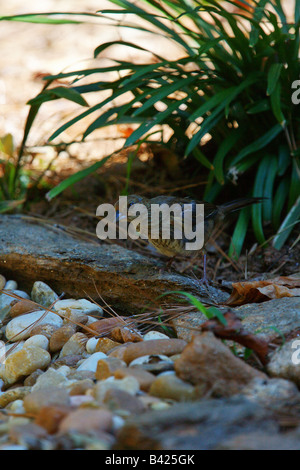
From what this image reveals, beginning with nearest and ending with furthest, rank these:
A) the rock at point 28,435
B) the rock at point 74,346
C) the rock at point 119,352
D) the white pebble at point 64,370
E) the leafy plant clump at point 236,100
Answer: the rock at point 28,435
the rock at point 119,352
the white pebble at point 64,370
the rock at point 74,346
the leafy plant clump at point 236,100

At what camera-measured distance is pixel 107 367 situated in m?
2.15

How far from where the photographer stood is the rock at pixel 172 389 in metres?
1.86

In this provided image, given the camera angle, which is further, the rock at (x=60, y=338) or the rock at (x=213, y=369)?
the rock at (x=60, y=338)

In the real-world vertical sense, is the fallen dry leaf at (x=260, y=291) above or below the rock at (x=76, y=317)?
above

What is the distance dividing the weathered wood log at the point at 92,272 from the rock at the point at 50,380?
2.75ft

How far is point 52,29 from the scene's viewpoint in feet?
26.8

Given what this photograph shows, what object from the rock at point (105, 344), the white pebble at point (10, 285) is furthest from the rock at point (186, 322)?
the white pebble at point (10, 285)

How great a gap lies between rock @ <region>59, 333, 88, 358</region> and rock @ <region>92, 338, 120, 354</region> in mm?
138

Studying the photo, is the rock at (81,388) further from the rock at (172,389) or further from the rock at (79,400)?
the rock at (172,389)

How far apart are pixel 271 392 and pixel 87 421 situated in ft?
2.16

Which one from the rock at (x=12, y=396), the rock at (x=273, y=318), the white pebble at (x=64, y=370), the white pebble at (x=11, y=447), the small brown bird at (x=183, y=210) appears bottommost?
the rock at (x=12, y=396)

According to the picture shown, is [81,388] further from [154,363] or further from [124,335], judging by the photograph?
[124,335]
